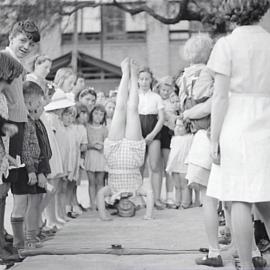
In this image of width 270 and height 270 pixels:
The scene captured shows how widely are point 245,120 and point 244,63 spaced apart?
1.18 feet

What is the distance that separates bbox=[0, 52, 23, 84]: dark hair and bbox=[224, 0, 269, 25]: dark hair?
4.89 feet

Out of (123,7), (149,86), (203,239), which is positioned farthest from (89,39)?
(203,239)

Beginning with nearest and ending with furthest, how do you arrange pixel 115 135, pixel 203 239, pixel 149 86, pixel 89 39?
pixel 203 239 < pixel 115 135 < pixel 149 86 < pixel 89 39

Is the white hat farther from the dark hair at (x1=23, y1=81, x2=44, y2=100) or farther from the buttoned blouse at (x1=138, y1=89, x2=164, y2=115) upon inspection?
the buttoned blouse at (x1=138, y1=89, x2=164, y2=115)

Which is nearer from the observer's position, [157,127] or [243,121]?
[243,121]

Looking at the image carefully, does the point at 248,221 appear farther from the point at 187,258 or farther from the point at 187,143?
the point at 187,143

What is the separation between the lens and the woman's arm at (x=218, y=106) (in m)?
4.70

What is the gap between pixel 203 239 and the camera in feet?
21.9

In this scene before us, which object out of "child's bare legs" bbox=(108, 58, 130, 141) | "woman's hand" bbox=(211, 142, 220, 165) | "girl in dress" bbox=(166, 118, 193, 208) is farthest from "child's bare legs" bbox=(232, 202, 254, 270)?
"girl in dress" bbox=(166, 118, 193, 208)

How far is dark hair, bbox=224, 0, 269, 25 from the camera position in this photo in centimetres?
479

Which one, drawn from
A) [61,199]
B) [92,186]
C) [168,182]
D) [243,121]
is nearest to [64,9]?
[168,182]

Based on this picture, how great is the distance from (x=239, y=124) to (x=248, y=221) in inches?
24.1

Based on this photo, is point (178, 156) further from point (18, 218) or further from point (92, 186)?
point (18, 218)

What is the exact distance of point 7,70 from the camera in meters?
5.10
